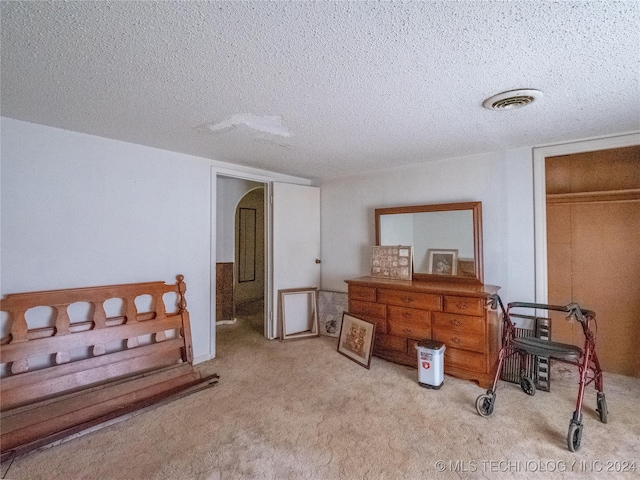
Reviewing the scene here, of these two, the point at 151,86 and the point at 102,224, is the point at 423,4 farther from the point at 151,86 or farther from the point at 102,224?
the point at 102,224

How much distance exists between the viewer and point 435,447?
1.81m

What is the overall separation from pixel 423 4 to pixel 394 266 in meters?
2.69

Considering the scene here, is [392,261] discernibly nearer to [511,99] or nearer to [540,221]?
[540,221]

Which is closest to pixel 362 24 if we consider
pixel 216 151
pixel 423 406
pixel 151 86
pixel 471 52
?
pixel 471 52

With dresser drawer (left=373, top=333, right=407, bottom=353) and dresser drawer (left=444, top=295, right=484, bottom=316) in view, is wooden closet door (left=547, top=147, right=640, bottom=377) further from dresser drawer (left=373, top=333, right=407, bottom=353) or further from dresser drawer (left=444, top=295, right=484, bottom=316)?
dresser drawer (left=373, top=333, right=407, bottom=353)

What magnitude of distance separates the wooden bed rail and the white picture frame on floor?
4.17ft

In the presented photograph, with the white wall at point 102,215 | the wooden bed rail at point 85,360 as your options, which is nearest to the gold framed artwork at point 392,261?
the white wall at point 102,215

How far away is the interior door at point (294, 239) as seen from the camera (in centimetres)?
391

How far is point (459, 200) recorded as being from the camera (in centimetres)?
325

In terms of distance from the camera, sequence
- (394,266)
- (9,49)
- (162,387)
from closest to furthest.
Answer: (9,49), (162,387), (394,266)

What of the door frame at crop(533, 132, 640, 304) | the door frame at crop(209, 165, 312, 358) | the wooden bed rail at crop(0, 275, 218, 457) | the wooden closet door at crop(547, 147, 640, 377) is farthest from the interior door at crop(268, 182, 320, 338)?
Answer: the wooden closet door at crop(547, 147, 640, 377)

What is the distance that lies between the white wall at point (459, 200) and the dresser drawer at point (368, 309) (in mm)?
719

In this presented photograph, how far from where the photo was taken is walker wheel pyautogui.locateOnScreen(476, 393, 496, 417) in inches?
83.4

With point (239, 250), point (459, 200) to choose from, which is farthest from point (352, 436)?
point (239, 250)
